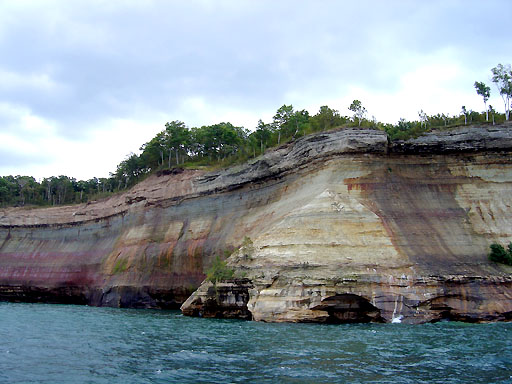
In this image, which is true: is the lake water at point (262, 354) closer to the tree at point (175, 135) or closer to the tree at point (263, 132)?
the tree at point (263, 132)

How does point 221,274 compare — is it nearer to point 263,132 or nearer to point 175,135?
point 263,132

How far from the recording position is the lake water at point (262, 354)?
1433 centimetres

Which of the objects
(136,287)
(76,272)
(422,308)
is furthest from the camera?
(76,272)

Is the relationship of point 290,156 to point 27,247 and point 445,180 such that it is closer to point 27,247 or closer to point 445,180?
point 445,180

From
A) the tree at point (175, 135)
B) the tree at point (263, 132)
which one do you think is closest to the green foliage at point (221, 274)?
the tree at point (263, 132)

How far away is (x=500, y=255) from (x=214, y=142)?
4061 centimetres

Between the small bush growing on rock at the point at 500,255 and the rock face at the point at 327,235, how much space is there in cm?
51

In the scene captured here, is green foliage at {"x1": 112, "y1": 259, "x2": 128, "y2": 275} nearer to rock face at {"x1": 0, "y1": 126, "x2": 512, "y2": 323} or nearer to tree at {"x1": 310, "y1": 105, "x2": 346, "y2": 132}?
rock face at {"x1": 0, "y1": 126, "x2": 512, "y2": 323}

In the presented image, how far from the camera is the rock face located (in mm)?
26312

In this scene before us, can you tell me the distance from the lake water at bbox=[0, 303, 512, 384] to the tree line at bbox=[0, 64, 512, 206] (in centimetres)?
1865

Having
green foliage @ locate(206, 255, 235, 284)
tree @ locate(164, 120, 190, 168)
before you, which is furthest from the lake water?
tree @ locate(164, 120, 190, 168)

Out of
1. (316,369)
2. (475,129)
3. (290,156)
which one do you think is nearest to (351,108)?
(290,156)

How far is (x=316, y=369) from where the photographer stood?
587 inches

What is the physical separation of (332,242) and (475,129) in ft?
48.5
